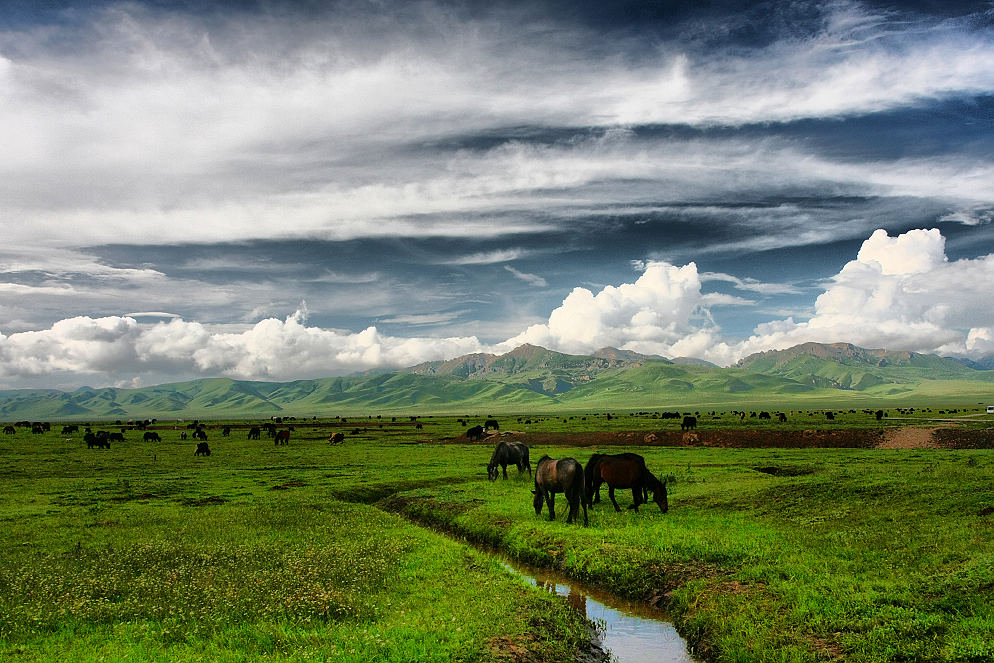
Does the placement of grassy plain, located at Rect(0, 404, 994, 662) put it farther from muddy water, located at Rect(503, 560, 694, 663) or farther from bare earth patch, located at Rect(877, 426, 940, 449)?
bare earth patch, located at Rect(877, 426, 940, 449)

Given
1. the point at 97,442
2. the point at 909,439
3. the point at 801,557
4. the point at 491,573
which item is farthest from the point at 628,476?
the point at 97,442

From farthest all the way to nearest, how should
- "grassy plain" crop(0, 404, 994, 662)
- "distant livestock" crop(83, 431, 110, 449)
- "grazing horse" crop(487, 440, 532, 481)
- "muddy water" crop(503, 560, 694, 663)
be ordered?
Answer: "distant livestock" crop(83, 431, 110, 449) → "grazing horse" crop(487, 440, 532, 481) → "muddy water" crop(503, 560, 694, 663) → "grassy plain" crop(0, 404, 994, 662)

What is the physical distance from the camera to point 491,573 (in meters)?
19.9

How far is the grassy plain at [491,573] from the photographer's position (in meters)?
13.4

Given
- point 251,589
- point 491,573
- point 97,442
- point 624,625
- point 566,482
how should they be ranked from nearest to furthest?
point 251,589, point 624,625, point 491,573, point 566,482, point 97,442

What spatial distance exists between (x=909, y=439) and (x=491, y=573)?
2667 inches

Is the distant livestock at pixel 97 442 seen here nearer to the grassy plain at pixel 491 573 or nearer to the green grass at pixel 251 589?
the green grass at pixel 251 589

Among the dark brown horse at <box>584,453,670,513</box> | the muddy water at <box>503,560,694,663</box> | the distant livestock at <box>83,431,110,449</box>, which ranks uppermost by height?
the dark brown horse at <box>584,453,670,513</box>

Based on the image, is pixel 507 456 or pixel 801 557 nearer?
pixel 801 557

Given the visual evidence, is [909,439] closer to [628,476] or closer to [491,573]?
[628,476]

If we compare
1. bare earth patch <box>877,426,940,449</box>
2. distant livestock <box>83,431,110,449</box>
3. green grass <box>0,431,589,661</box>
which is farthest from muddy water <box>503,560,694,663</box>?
distant livestock <box>83,431,110,449</box>

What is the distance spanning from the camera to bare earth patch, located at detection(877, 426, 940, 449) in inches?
2554

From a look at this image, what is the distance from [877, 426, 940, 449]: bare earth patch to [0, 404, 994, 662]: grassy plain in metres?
43.0

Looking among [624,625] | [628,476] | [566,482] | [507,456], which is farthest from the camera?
[507,456]
